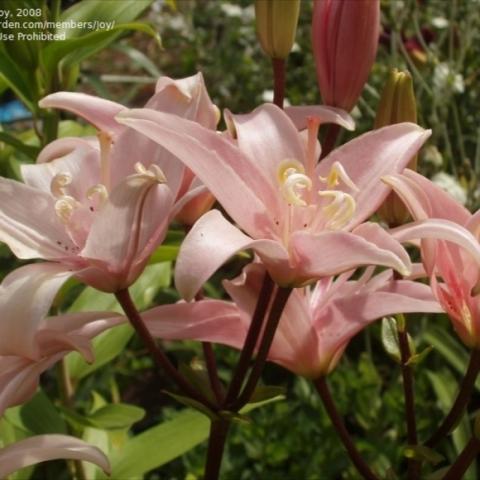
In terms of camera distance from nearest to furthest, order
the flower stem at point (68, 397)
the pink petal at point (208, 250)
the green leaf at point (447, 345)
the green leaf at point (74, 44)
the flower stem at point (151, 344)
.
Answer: the pink petal at point (208, 250) < the flower stem at point (151, 344) < the green leaf at point (74, 44) < the flower stem at point (68, 397) < the green leaf at point (447, 345)

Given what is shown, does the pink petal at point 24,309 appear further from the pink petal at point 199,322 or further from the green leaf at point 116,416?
the green leaf at point 116,416

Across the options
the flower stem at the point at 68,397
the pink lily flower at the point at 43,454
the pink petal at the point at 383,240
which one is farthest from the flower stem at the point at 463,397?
the flower stem at the point at 68,397

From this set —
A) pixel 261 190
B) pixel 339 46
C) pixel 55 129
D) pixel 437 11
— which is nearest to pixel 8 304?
pixel 261 190

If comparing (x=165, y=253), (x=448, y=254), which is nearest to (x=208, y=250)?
(x=448, y=254)

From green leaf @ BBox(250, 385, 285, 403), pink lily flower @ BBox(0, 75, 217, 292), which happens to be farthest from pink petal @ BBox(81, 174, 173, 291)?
green leaf @ BBox(250, 385, 285, 403)

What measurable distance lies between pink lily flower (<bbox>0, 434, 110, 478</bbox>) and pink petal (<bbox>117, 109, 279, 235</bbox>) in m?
0.18

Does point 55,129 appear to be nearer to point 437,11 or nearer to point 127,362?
point 127,362

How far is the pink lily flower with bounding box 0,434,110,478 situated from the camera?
0.56 m

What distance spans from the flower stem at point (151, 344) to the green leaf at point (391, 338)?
14 cm

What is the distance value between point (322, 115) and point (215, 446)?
228 mm

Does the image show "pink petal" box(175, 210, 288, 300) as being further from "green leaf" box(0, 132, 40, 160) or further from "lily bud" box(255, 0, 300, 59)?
"green leaf" box(0, 132, 40, 160)

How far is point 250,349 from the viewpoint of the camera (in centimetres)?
54

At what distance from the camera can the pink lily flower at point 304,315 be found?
56cm

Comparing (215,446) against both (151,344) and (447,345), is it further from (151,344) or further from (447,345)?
(447,345)
